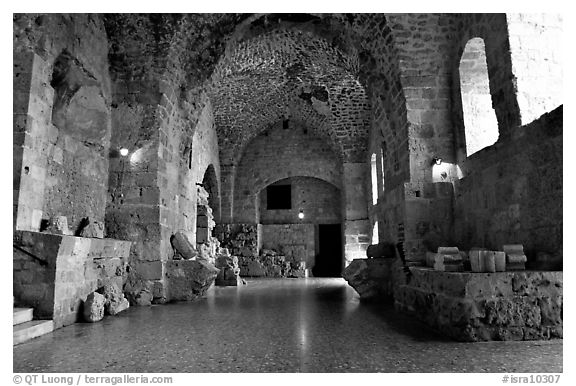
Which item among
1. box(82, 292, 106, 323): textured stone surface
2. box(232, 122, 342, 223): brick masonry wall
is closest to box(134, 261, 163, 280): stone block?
box(82, 292, 106, 323): textured stone surface

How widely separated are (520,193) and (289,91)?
26.6 feet

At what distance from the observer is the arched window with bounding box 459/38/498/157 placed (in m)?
5.66

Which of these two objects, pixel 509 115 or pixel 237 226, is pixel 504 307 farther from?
pixel 237 226

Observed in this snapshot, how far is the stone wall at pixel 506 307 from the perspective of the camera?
3426 millimetres

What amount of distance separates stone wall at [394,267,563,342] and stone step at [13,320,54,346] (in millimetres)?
3830

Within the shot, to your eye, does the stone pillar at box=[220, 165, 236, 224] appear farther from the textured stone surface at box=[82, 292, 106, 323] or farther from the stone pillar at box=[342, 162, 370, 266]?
the textured stone surface at box=[82, 292, 106, 323]

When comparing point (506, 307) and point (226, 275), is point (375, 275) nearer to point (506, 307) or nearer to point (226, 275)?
point (506, 307)

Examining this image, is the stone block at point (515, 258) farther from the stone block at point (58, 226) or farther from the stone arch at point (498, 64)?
the stone block at point (58, 226)

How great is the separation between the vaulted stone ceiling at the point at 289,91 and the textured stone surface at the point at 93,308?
4521 mm

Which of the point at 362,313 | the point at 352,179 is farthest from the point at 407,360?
the point at 352,179

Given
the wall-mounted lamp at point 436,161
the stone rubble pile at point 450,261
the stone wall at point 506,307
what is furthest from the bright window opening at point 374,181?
the stone wall at point 506,307

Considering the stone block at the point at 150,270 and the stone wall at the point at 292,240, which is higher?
the stone wall at the point at 292,240

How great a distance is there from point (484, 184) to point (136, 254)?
509 cm

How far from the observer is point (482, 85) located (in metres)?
5.86
